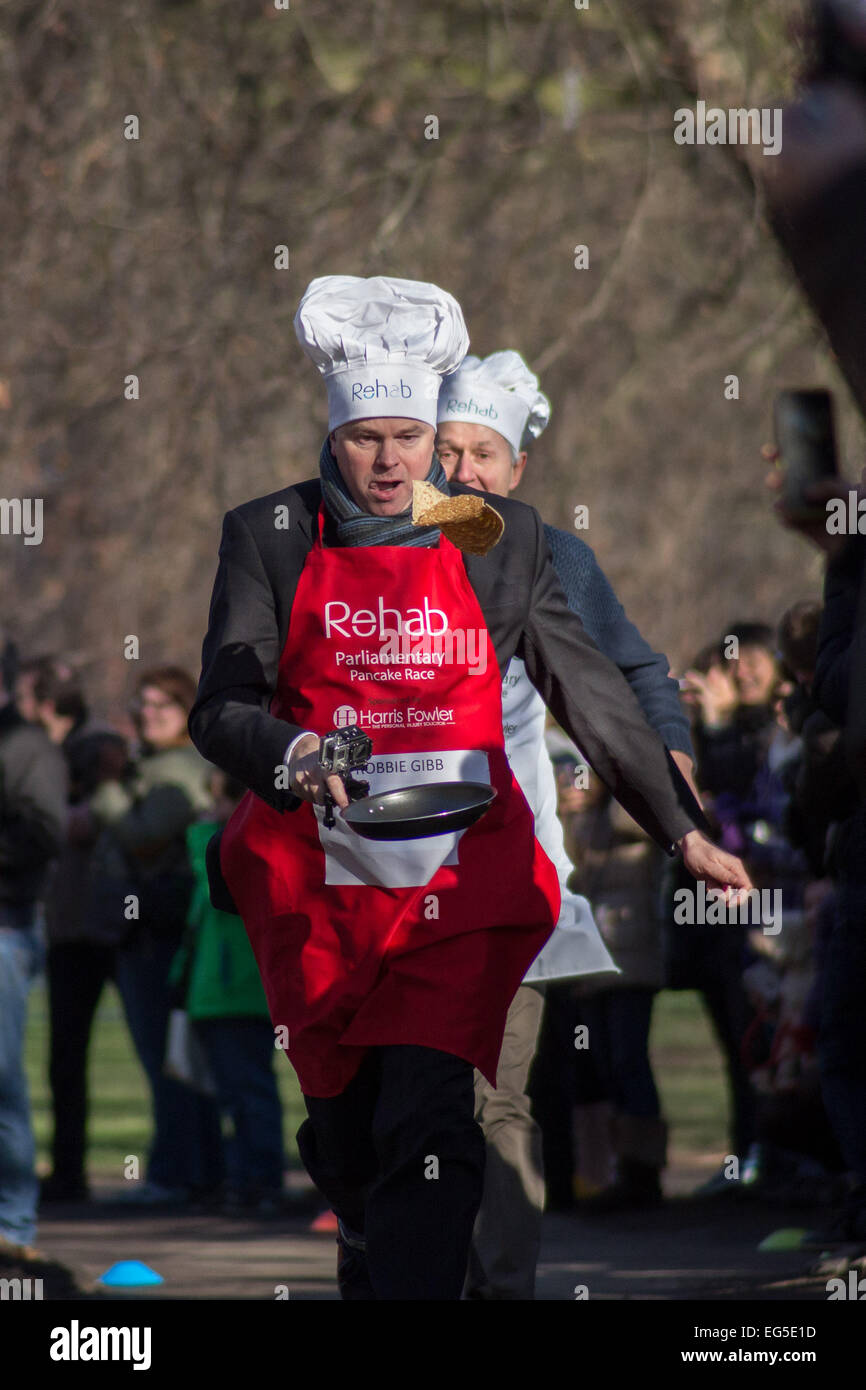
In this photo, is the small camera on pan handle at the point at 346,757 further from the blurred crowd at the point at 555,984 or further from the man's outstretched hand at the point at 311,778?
the blurred crowd at the point at 555,984

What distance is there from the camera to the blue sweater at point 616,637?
16.5ft

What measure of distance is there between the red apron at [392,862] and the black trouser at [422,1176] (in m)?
0.06

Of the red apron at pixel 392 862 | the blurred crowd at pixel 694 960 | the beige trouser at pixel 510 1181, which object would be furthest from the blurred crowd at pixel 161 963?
the red apron at pixel 392 862

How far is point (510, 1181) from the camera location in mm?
5148

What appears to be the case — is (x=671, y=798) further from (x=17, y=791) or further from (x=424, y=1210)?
(x=17, y=791)

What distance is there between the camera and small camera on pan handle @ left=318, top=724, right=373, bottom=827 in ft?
12.5

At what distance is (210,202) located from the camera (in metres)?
12.0

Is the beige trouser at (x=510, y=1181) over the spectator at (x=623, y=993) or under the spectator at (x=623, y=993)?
under

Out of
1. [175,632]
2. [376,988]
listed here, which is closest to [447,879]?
[376,988]

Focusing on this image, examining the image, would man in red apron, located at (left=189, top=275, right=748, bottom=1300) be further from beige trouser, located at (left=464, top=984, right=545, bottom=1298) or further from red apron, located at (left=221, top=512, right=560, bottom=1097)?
beige trouser, located at (left=464, top=984, right=545, bottom=1298)

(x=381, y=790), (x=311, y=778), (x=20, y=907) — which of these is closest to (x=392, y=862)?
(x=381, y=790)

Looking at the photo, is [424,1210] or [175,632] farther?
[175,632]

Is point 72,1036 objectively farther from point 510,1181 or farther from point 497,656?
point 497,656

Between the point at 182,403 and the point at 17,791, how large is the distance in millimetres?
5223
